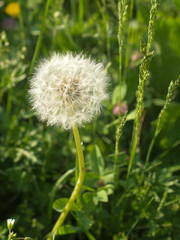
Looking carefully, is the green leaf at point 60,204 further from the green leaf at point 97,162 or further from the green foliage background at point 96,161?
the green leaf at point 97,162

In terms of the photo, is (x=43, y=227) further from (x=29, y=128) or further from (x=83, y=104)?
(x=83, y=104)

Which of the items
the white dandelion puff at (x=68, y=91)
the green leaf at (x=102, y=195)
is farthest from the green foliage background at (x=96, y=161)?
the white dandelion puff at (x=68, y=91)

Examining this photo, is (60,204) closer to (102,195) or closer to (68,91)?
(102,195)

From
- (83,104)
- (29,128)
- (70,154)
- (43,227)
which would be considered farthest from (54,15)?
(43,227)

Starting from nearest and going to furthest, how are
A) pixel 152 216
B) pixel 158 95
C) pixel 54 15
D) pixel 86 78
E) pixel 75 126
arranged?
1. pixel 75 126
2. pixel 86 78
3. pixel 152 216
4. pixel 54 15
5. pixel 158 95

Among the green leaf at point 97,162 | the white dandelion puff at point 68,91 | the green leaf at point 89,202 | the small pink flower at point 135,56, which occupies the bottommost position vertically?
the green leaf at point 89,202

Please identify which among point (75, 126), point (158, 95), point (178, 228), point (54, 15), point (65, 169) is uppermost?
point (54, 15)

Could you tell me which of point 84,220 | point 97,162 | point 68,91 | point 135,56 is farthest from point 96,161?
point 135,56

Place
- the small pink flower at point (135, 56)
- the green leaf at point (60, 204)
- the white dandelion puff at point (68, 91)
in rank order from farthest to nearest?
the small pink flower at point (135, 56), the green leaf at point (60, 204), the white dandelion puff at point (68, 91)
